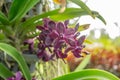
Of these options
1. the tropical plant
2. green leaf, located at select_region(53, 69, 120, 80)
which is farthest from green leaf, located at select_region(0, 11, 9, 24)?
green leaf, located at select_region(53, 69, 120, 80)

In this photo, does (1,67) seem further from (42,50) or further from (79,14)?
(79,14)

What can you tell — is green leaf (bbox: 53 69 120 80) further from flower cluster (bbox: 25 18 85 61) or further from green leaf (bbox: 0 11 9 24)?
green leaf (bbox: 0 11 9 24)

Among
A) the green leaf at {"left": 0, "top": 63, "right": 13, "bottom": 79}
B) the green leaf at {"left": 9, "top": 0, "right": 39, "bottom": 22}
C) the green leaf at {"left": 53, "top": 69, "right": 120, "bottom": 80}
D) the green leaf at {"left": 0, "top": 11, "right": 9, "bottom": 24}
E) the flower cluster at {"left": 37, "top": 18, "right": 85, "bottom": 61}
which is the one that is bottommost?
the green leaf at {"left": 0, "top": 63, "right": 13, "bottom": 79}

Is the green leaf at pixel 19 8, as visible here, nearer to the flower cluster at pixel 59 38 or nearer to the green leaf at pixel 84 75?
the flower cluster at pixel 59 38

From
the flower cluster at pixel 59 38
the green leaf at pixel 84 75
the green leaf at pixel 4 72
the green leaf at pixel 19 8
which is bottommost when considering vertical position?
the green leaf at pixel 4 72

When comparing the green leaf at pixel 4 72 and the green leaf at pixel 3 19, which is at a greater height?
the green leaf at pixel 3 19

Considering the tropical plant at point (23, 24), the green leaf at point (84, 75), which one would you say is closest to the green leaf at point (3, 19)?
the tropical plant at point (23, 24)
